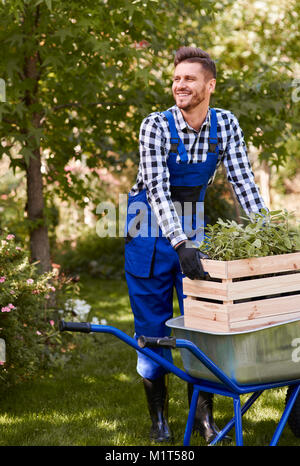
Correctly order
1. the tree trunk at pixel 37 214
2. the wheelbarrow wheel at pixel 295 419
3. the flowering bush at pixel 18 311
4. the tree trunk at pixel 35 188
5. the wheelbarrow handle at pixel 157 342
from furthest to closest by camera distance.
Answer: the tree trunk at pixel 37 214
the tree trunk at pixel 35 188
the flowering bush at pixel 18 311
the wheelbarrow wheel at pixel 295 419
the wheelbarrow handle at pixel 157 342

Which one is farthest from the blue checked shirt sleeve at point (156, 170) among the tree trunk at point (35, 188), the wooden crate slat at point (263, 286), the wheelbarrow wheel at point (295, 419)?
the tree trunk at point (35, 188)

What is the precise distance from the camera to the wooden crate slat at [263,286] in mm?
2299

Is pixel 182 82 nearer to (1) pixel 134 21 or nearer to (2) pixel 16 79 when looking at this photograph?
(1) pixel 134 21

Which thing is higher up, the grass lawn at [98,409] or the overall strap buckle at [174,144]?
the overall strap buckle at [174,144]

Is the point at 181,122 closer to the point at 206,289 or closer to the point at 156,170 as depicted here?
the point at 156,170

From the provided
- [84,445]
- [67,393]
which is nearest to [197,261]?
[84,445]

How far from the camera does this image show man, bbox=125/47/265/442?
2748 millimetres

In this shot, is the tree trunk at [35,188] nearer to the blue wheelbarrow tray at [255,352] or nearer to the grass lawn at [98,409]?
the grass lawn at [98,409]

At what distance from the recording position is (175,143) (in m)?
2.81

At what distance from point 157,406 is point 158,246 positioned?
82 cm

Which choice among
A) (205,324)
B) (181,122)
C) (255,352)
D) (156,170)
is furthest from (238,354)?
(181,122)

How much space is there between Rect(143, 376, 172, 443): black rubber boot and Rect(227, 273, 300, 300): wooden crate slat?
0.93 metres

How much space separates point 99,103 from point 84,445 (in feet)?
8.76

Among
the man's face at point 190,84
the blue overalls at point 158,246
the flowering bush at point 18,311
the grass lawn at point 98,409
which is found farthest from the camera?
the flowering bush at point 18,311
